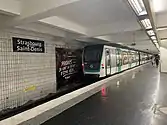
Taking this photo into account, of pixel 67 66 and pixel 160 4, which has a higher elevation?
pixel 160 4

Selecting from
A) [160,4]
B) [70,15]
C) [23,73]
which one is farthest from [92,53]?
[160,4]

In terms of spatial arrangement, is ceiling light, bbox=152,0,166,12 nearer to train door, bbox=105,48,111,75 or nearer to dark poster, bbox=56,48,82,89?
train door, bbox=105,48,111,75

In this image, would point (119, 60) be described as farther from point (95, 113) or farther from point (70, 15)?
point (95, 113)

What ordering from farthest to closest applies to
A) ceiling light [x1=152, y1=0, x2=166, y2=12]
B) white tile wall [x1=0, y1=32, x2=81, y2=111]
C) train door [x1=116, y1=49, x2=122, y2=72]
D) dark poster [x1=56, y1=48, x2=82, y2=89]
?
train door [x1=116, y1=49, x2=122, y2=72] → dark poster [x1=56, y1=48, x2=82, y2=89] → white tile wall [x1=0, y1=32, x2=81, y2=111] → ceiling light [x1=152, y1=0, x2=166, y2=12]

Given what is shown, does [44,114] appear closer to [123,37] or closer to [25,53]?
[25,53]

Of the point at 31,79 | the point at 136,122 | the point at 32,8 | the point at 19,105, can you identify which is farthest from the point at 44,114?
the point at 31,79

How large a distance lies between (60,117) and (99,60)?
6.82 metres

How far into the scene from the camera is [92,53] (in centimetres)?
1001

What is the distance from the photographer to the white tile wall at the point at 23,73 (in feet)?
19.2

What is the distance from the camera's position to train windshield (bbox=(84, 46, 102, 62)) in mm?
9732

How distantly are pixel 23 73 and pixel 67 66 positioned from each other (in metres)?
4.37

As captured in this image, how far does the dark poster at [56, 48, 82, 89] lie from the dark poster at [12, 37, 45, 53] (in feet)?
5.71

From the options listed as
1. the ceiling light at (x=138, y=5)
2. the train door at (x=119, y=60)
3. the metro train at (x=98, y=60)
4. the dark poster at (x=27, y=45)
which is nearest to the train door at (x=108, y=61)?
the metro train at (x=98, y=60)

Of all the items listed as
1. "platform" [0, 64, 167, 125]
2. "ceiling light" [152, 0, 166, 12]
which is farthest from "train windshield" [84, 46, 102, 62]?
"platform" [0, 64, 167, 125]
